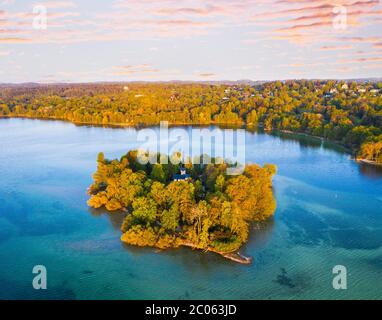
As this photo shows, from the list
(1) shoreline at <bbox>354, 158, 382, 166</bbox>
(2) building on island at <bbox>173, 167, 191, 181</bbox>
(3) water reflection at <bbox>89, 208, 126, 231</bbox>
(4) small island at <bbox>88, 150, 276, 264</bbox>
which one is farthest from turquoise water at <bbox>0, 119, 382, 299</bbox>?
(2) building on island at <bbox>173, 167, 191, 181</bbox>

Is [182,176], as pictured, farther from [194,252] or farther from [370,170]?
[370,170]

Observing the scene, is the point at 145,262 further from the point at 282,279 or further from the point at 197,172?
the point at 197,172

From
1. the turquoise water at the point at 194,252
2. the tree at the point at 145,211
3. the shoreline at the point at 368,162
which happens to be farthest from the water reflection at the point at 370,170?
the tree at the point at 145,211

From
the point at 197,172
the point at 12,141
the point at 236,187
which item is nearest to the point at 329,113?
the point at 197,172

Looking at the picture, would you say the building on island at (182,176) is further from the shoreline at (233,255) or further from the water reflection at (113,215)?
the shoreline at (233,255)

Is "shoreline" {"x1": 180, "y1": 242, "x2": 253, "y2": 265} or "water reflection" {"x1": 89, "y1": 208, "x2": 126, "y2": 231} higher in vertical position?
"water reflection" {"x1": 89, "y1": 208, "x2": 126, "y2": 231}

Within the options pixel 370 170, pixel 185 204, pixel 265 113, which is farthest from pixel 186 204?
pixel 265 113

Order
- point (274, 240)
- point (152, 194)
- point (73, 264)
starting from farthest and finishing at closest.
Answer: point (152, 194), point (274, 240), point (73, 264)

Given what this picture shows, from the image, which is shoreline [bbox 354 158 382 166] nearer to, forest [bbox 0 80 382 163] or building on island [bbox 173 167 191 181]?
forest [bbox 0 80 382 163]
